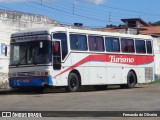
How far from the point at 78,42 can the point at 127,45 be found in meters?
4.92

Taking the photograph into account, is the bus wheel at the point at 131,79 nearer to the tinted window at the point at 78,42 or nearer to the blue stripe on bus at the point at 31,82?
the tinted window at the point at 78,42

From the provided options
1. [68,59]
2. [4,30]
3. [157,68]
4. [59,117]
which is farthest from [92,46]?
[157,68]

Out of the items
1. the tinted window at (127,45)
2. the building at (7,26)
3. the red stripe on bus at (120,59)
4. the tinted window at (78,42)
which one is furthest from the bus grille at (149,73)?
the building at (7,26)

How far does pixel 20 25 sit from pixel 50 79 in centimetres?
830

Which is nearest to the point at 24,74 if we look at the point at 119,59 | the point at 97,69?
the point at 97,69

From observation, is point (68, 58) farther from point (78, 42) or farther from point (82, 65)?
point (82, 65)

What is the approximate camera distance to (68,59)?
77.6 feet

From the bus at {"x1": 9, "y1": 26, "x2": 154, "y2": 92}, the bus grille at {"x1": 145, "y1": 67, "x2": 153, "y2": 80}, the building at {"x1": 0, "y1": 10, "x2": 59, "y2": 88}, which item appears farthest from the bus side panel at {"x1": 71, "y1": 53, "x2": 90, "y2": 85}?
the bus grille at {"x1": 145, "y1": 67, "x2": 153, "y2": 80}

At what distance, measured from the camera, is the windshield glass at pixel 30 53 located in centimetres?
2261

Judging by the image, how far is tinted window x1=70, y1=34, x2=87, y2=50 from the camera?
946 inches

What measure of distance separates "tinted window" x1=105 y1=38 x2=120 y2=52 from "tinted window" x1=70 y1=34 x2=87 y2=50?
208 centimetres

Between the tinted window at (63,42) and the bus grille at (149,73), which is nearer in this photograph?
the tinted window at (63,42)

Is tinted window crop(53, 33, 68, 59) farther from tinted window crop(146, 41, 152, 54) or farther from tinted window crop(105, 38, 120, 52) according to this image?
tinted window crop(146, 41, 152, 54)

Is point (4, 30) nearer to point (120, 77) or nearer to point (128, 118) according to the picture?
point (120, 77)
